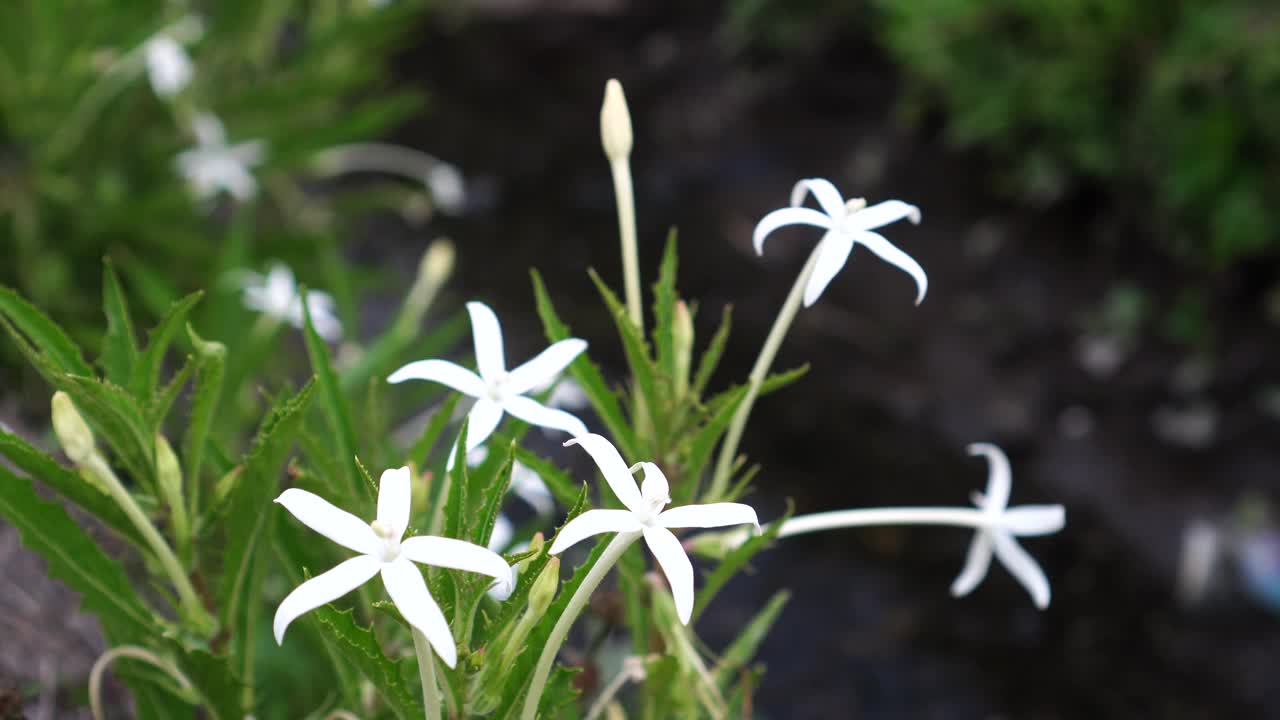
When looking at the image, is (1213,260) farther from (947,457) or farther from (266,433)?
(266,433)

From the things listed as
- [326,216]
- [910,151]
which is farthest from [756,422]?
[910,151]

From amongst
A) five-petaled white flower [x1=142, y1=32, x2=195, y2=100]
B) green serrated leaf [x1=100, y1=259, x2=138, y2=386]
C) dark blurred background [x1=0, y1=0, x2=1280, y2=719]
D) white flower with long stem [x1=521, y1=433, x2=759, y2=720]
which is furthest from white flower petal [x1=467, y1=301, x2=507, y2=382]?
dark blurred background [x1=0, y1=0, x2=1280, y2=719]

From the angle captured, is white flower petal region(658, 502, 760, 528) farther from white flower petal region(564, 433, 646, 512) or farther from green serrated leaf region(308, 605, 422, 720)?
green serrated leaf region(308, 605, 422, 720)

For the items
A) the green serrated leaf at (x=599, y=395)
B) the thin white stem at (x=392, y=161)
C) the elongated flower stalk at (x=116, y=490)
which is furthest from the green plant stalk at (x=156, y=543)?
the thin white stem at (x=392, y=161)

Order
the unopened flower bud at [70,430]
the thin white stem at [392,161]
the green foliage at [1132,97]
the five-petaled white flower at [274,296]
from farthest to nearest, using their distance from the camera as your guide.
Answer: the thin white stem at [392,161], the green foliage at [1132,97], the five-petaled white flower at [274,296], the unopened flower bud at [70,430]

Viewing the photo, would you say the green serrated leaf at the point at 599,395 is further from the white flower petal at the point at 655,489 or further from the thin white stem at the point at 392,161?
the thin white stem at the point at 392,161
